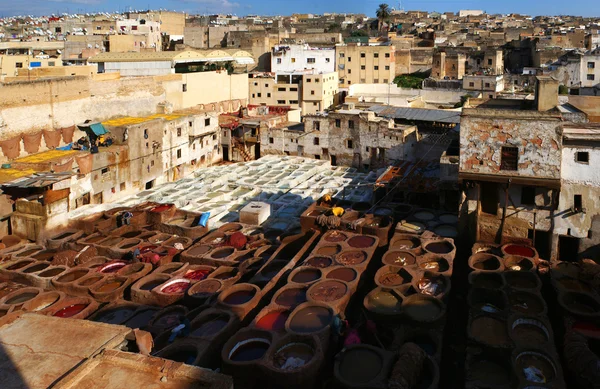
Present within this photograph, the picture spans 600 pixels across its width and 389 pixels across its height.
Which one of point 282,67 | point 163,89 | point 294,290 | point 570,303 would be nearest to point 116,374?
point 294,290

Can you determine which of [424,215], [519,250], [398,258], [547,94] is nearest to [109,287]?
[398,258]

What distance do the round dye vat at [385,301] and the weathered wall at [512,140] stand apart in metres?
5.91

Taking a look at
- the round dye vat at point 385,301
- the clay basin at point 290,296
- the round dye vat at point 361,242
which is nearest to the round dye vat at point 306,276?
the clay basin at point 290,296

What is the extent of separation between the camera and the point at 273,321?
15.7 m

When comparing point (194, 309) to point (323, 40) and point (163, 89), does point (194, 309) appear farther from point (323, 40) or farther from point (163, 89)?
point (323, 40)

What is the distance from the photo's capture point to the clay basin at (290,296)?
54.5 feet

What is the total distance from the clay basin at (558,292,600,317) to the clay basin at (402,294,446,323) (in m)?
3.71

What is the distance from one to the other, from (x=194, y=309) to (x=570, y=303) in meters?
11.4

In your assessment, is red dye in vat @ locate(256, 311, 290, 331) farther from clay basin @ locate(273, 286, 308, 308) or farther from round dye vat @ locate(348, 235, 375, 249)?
round dye vat @ locate(348, 235, 375, 249)

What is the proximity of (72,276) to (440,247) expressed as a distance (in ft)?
45.1

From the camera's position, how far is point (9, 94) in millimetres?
31250

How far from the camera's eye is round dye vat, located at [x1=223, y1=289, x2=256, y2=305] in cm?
1764

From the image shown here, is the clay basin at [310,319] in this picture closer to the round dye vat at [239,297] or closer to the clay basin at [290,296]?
the clay basin at [290,296]

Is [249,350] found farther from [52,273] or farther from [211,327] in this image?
[52,273]
